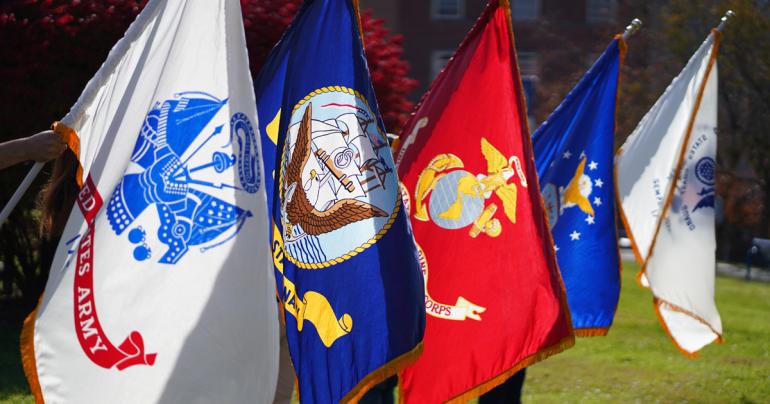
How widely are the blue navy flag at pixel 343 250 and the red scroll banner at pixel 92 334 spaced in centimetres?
97

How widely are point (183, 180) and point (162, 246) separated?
25 cm

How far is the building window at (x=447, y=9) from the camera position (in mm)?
42156

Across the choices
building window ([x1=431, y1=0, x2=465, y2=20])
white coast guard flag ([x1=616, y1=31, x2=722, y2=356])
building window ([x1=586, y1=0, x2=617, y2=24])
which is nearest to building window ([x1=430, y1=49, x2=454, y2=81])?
building window ([x1=431, y1=0, x2=465, y2=20])

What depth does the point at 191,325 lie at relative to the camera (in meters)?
4.39

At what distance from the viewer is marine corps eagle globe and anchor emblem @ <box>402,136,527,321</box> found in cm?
625

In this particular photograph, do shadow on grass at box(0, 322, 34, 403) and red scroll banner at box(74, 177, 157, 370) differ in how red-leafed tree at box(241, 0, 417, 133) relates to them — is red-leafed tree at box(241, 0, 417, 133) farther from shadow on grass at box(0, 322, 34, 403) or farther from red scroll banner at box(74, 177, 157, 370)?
red scroll banner at box(74, 177, 157, 370)

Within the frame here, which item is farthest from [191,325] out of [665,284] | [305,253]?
[665,284]

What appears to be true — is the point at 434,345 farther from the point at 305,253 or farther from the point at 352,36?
the point at 352,36

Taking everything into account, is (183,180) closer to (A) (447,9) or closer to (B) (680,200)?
(B) (680,200)

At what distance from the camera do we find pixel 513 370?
6027mm

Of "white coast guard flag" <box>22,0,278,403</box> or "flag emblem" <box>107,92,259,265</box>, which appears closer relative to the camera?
"white coast guard flag" <box>22,0,278,403</box>

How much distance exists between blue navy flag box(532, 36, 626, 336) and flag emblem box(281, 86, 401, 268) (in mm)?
2747

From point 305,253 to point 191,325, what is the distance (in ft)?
2.93

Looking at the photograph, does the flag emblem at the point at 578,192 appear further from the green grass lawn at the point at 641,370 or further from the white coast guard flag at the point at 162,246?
the white coast guard flag at the point at 162,246
